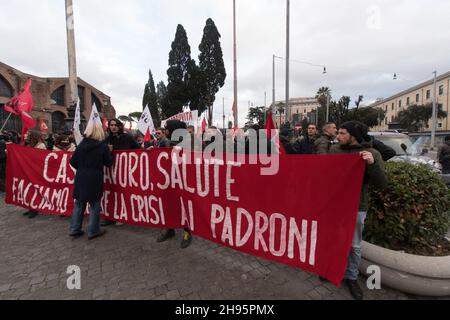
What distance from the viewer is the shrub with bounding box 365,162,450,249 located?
2.94 metres

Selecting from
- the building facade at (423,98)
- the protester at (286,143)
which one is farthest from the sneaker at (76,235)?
the building facade at (423,98)

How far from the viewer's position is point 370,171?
2.60 meters

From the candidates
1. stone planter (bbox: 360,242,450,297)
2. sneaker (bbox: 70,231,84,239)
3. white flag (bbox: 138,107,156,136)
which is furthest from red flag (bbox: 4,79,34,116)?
stone planter (bbox: 360,242,450,297)

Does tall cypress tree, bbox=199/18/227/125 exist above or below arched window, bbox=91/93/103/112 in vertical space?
above

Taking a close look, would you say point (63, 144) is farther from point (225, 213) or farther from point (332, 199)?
point (332, 199)

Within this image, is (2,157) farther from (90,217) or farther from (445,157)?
(445,157)

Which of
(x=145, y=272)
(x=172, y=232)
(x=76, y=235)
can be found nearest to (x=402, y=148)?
(x=172, y=232)

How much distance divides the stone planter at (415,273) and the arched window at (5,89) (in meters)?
43.0

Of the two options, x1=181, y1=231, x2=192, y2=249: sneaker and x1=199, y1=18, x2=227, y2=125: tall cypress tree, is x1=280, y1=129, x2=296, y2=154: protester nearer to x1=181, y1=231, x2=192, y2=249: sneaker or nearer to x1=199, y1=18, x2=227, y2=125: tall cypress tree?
x1=181, y1=231, x2=192, y2=249: sneaker

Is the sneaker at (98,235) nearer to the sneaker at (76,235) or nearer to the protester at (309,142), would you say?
the sneaker at (76,235)

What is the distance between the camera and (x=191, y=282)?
3.05m

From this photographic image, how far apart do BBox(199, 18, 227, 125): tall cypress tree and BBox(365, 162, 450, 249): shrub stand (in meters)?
38.0
